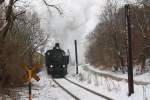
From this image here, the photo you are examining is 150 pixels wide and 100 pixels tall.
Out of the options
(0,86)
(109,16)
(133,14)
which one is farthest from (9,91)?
(109,16)

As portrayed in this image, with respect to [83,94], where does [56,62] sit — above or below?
above

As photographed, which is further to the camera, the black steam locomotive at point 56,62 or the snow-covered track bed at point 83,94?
the black steam locomotive at point 56,62

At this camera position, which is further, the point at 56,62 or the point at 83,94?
the point at 56,62

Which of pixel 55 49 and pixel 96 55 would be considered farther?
pixel 96 55

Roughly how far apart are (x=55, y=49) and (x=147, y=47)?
1478 centimetres

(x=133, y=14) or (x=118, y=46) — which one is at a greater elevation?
(x=133, y=14)

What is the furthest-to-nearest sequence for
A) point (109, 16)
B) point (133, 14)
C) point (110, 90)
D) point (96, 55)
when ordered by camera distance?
point (96, 55) < point (109, 16) < point (133, 14) < point (110, 90)

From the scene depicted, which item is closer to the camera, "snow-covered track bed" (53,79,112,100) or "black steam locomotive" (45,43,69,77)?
"snow-covered track bed" (53,79,112,100)

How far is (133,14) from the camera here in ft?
182

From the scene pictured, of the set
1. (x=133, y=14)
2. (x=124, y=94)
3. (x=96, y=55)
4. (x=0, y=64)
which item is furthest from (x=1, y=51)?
(x=96, y=55)

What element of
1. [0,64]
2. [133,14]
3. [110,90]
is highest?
[133,14]

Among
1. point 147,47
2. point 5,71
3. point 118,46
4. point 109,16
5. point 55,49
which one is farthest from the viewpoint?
point 109,16

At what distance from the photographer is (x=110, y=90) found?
2942 cm

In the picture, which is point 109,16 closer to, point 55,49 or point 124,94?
point 55,49
